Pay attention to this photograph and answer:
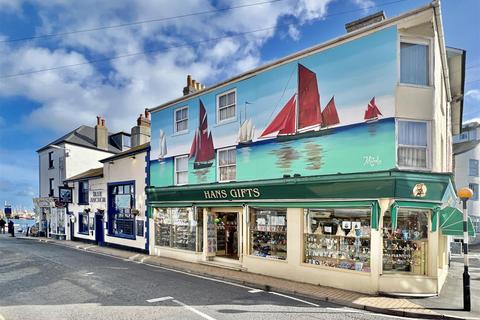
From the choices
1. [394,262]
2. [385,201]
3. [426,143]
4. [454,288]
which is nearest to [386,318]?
[394,262]

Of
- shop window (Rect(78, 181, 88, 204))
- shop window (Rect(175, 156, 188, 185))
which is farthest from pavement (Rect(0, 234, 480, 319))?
shop window (Rect(78, 181, 88, 204))

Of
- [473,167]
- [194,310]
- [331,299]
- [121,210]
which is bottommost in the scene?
[331,299]

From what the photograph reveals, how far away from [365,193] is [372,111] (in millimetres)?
2621

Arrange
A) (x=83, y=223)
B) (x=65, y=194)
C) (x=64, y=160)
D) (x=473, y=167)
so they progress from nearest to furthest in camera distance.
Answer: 1. (x=83, y=223)
2. (x=65, y=194)
3. (x=64, y=160)
4. (x=473, y=167)

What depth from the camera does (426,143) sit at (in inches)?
407

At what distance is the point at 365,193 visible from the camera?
10.3m

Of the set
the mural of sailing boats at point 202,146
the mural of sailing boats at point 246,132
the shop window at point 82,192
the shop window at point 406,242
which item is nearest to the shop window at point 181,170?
the mural of sailing boats at point 202,146

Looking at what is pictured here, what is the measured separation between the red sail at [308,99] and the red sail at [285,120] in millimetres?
297

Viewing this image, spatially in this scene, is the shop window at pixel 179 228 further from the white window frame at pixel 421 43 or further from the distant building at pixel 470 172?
the distant building at pixel 470 172

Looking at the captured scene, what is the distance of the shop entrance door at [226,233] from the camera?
16.2 meters

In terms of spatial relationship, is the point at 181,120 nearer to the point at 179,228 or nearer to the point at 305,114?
the point at 179,228

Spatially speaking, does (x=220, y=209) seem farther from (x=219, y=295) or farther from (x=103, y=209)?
(x=103, y=209)

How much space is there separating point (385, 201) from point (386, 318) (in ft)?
10.9
